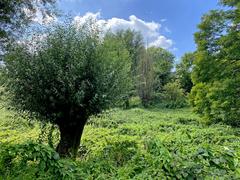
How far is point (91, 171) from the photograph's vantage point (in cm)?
259

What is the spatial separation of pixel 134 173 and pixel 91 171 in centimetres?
48

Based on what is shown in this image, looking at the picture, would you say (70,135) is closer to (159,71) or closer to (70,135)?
(70,135)

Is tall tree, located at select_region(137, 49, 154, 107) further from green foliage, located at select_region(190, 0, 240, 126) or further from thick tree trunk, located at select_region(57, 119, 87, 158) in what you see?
thick tree trunk, located at select_region(57, 119, 87, 158)

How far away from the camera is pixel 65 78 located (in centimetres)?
431

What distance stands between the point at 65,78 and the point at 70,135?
Answer: 1042mm

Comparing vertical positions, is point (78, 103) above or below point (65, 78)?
below

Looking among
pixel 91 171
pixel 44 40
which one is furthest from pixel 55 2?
pixel 91 171

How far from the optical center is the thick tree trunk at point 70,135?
4594mm

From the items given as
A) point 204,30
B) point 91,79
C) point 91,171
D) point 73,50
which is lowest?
point 91,171

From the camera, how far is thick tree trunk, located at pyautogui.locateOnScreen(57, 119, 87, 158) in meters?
4.59

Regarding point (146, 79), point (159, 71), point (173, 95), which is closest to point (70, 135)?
point (146, 79)

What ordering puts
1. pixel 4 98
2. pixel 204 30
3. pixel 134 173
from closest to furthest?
pixel 134 173
pixel 4 98
pixel 204 30

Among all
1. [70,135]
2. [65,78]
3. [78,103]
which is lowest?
[70,135]

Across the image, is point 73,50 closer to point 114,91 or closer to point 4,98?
point 114,91
